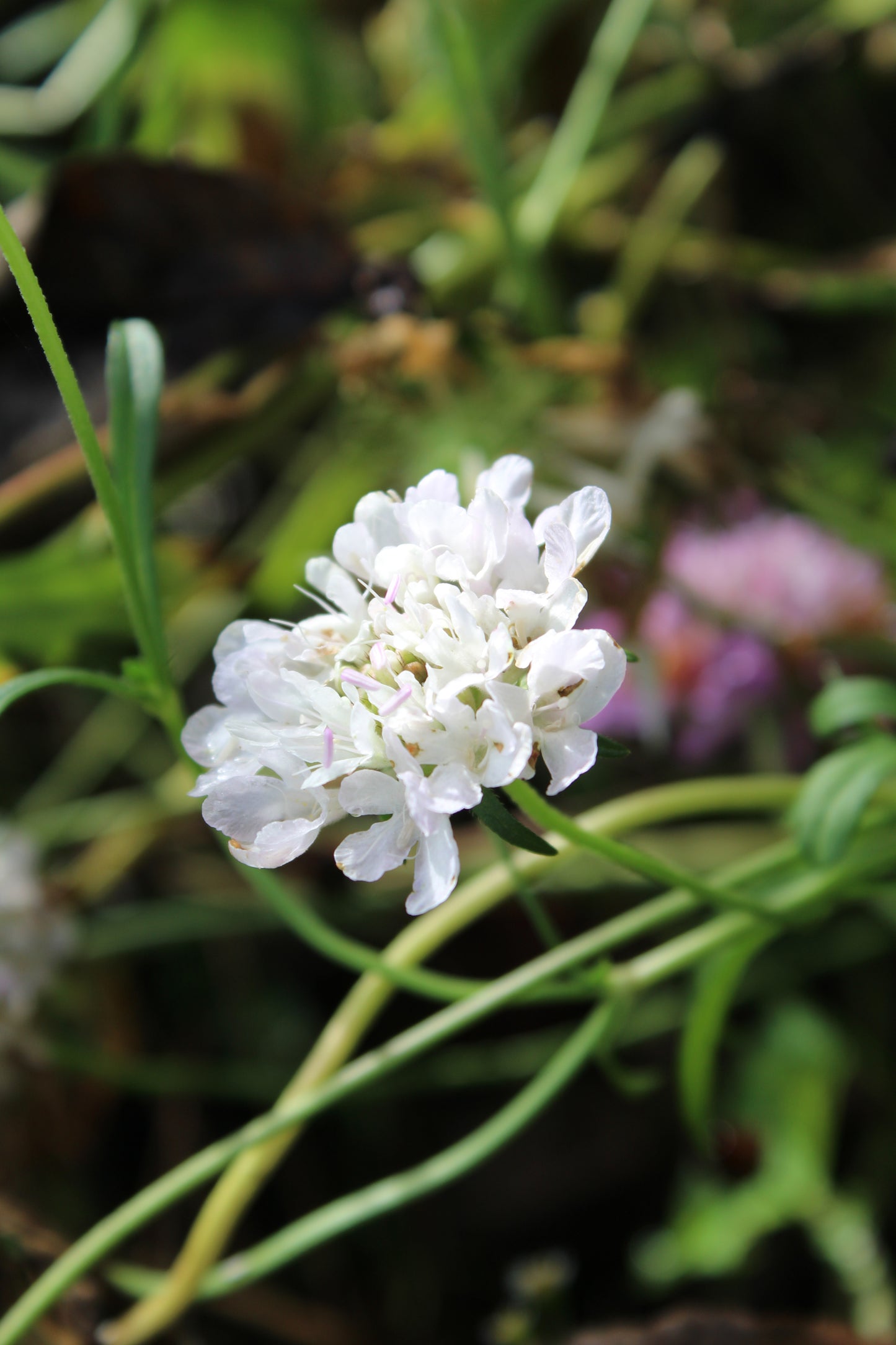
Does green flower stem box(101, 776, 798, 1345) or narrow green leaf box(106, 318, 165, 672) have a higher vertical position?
narrow green leaf box(106, 318, 165, 672)

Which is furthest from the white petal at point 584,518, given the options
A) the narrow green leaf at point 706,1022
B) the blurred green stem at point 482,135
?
the blurred green stem at point 482,135

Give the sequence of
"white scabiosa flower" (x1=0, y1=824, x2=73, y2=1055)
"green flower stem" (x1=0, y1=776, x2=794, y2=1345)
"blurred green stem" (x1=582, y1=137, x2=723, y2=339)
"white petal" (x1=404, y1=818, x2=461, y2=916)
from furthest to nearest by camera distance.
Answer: "blurred green stem" (x1=582, y1=137, x2=723, y2=339), "white scabiosa flower" (x1=0, y1=824, x2=73, y2=1055), "green flower stem" (x1=0, y1=776, x2=794, y2=1345), "white petal" (x1=404, y1=818, x2=461, y2=916)

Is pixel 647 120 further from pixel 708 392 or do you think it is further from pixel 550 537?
pixel 550 537

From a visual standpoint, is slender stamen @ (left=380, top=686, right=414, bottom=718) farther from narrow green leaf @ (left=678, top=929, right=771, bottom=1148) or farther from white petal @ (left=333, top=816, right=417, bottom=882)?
narrow green leaf @ (left=678, top=929, right=771, bottom=1148)

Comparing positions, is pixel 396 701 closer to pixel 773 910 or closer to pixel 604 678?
pixel 604 678

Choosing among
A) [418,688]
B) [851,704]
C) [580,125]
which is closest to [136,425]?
[418,688]

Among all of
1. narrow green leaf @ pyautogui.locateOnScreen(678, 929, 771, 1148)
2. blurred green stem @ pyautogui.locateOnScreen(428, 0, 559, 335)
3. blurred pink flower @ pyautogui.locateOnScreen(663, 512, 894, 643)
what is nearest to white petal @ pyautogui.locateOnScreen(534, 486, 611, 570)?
narrow green leaf @ pyautogui.locateOnScreen(678, 929, 771, 1148)

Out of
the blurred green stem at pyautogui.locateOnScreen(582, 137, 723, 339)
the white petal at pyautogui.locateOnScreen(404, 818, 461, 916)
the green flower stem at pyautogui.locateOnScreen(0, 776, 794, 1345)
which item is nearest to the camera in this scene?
the white petal at pyautogui.locateOnScreen(404, 818, 461, 916)
